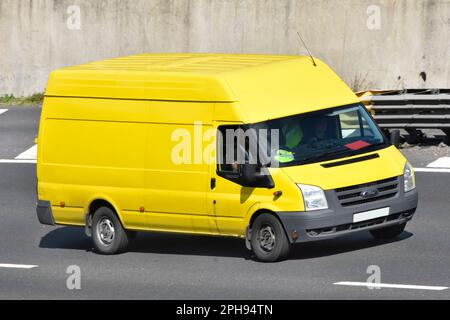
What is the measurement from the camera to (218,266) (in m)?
15.6

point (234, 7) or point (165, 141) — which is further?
point (234, 7)

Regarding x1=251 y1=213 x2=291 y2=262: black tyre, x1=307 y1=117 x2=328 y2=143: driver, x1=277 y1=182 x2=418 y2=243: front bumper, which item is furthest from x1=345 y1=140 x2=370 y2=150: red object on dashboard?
x1=251 y1=213 x2=291 y2=262: black tyre

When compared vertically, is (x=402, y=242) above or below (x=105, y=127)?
below

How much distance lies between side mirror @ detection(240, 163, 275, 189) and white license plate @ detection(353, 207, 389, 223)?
1011mm

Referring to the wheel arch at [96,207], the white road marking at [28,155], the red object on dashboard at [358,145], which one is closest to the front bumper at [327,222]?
the red object on dashboard at [358,145]

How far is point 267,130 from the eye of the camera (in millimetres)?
15547

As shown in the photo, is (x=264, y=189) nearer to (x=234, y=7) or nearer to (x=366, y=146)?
(x=366, y=146)

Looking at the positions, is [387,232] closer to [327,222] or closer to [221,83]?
[327,222]

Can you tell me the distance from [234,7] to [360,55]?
2706 millimetres

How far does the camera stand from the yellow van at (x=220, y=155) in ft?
50.2

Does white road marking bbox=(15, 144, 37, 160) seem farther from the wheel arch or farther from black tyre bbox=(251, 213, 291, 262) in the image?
black tyre bbox=(251, 213, 291, 262)

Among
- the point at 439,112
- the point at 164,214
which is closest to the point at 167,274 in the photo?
the point at 164,214
